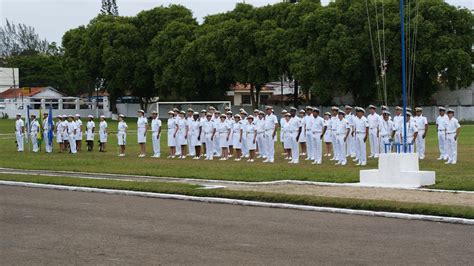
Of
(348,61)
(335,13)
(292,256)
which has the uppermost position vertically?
(335,13)

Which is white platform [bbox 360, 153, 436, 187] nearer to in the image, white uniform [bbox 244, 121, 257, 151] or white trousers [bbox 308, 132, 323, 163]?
white trousers [bbox 308, 132, 323, 163]

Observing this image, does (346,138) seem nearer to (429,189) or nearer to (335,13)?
(429,189)

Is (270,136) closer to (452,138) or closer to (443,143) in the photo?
(443,143)

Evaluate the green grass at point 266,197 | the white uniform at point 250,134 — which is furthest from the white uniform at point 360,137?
the green grass at point 266,197

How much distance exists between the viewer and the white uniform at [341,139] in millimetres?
26266

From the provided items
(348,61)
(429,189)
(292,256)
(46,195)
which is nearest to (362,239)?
(292,256)

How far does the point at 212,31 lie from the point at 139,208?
57007 millimetres

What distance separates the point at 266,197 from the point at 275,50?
5065cm

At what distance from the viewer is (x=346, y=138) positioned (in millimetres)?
26625

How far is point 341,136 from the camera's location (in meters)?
26.6

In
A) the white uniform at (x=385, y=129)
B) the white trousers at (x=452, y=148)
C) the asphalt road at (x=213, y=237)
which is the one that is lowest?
the asphalt road at (x=213, y=237)

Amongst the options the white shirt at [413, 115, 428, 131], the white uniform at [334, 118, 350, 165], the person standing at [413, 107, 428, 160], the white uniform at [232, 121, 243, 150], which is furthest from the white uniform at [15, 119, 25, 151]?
the white shirt at [413, 115, 428, 131]

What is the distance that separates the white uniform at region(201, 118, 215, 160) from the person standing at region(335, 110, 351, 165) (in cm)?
550

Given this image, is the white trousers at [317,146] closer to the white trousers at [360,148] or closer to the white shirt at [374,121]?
the white trousers at [360,148]
